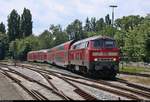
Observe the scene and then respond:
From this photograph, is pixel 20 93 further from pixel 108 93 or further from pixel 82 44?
pixel 82 44

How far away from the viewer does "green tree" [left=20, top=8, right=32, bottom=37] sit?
150 metres

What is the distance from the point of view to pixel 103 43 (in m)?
29.9

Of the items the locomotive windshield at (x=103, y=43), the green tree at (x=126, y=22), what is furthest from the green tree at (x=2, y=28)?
the locomotive windshield at (x=103, y=43)

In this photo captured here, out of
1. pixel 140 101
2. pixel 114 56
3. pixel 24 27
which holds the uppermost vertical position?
pixel 24 27

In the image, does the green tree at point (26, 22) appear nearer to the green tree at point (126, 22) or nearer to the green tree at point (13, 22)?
the green tree at point (13, 22)

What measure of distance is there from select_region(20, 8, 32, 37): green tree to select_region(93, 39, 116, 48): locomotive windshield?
397ft

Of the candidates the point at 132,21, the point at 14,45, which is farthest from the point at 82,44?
the point at 132,21

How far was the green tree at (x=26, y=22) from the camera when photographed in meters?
150

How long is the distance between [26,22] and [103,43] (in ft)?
404

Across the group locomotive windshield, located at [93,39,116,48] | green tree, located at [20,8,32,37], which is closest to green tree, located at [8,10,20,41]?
green tree, located at [20,8,32,37]

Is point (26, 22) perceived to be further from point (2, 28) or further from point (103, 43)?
point (103, 43)

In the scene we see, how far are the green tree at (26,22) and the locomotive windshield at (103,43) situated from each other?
120941mm

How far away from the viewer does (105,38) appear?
3005 cm

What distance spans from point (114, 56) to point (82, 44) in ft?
11.9
